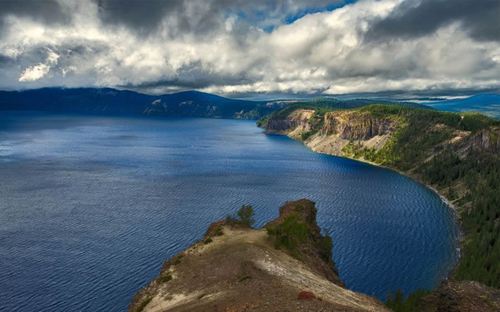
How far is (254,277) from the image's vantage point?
255 ft

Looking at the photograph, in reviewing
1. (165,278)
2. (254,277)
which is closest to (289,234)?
(254,277)

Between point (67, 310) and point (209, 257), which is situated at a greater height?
point (209, 257)

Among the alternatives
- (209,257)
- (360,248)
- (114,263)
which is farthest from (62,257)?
(360,248)

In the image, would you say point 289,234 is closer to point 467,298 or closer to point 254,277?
point 254,277

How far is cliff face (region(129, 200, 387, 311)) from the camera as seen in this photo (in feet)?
206

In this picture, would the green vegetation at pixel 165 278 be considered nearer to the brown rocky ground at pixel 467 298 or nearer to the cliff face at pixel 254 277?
the cliff face at pixel 254 277

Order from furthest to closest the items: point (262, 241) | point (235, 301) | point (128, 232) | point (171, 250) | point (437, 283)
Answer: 1. point (128, 232)
2. point (171, 250)
3. point (437, 283)
4. point (262, 241)
5. point (235, 301)

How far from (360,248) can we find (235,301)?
114585 millimetres

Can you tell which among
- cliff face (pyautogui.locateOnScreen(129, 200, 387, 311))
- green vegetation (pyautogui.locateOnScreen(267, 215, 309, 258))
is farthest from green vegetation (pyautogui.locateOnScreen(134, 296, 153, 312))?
green vegetation (pyautogui.locateOnScreen(267, 215, 309, 258))

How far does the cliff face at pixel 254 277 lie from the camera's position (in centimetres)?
6294

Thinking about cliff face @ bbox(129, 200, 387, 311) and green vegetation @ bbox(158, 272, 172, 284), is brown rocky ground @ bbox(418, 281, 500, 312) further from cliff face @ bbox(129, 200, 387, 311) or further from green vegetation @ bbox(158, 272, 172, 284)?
green vegetation @ bbox(158, 272, 172, 284)

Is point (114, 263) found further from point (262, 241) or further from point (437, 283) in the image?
point (437, 283)

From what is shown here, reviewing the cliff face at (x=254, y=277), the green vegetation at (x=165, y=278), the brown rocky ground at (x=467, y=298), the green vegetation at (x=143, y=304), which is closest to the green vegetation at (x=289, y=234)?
the cliff face at (x=254, y=277)

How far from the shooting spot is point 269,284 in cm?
7238
